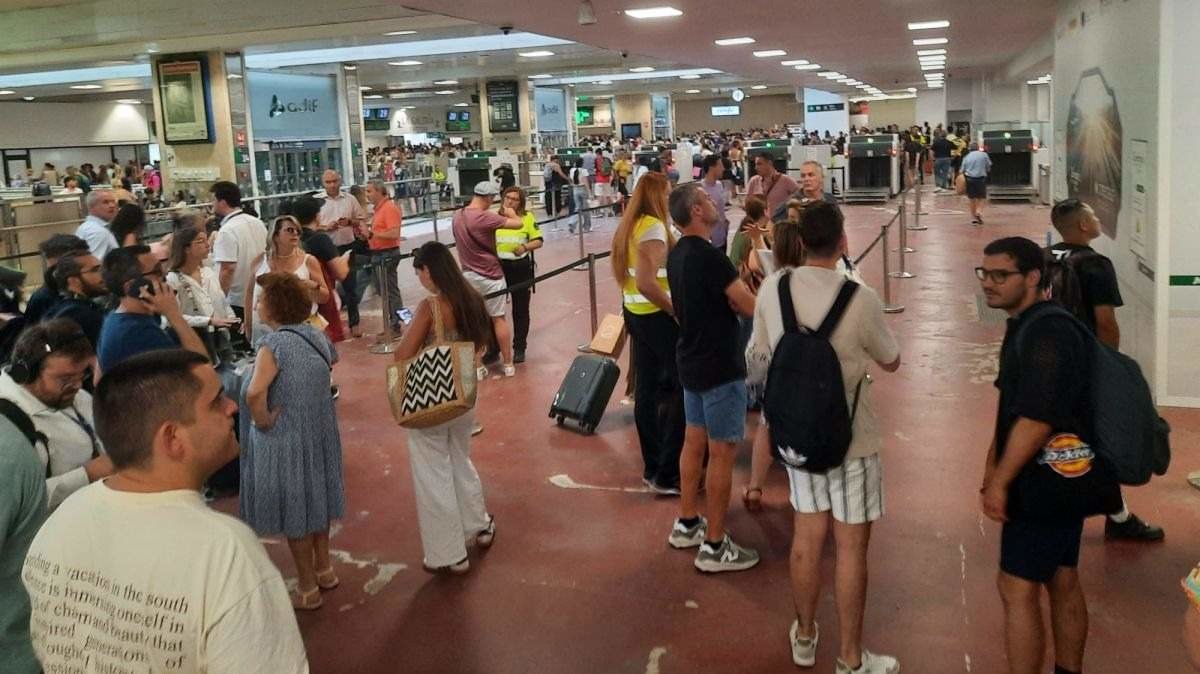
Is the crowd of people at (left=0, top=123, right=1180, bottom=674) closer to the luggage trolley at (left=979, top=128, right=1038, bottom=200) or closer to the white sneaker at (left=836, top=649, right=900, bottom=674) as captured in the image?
the white sneaker at (left=836, top=649, right=900, bottom=674)

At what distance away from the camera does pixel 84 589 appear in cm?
185

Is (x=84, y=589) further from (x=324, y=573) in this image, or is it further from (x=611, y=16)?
(x=611, y=16)

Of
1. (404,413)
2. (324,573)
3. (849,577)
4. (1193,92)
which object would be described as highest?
(1193,92)

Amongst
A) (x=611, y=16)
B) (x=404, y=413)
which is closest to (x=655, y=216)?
(x=404, y=413)

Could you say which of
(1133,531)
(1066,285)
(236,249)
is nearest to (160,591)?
(1066,285)

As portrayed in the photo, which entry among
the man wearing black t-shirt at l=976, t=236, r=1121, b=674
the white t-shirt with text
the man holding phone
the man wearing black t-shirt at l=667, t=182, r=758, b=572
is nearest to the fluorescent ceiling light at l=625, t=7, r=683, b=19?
the man wearing black t-shirt at l=667, t=182, r=758, b=572

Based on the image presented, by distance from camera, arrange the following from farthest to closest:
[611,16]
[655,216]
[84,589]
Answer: [611,16], [655,216], [84,589]

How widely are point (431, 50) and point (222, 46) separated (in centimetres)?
498

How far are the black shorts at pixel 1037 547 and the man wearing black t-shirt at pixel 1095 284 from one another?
132 centimetres

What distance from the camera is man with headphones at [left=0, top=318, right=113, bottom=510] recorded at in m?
3.08

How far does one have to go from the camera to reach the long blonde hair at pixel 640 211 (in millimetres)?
5129

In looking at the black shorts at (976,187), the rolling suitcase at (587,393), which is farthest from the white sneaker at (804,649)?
the black shorts at (976,187)

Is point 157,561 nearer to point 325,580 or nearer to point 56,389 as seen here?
point 56,389

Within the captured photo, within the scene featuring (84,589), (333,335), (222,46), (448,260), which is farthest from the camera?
(222,46)
